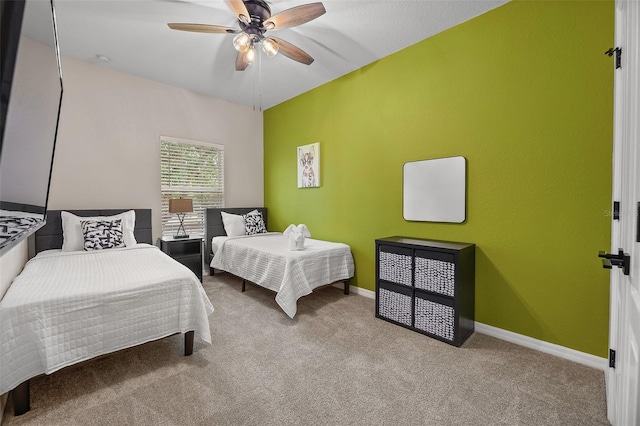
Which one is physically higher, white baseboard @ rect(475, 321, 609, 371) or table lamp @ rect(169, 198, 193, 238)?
table lamp @ rect(169, 198, 193, 238)

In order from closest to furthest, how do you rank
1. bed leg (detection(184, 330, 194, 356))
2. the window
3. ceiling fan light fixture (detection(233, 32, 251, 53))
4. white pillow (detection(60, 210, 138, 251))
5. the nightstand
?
bed leg (detection(184, 330, 194, 356))
ceiling fan light fixture (detection(233, 32, 251, 53))
white pillow (detection(60, 210, 138, 251))
the nightstand
the window

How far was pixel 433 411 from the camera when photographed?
1.61 metres

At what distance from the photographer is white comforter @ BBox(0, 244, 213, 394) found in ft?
4.97

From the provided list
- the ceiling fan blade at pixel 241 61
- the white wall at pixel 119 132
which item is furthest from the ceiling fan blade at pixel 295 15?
the white wall at pixel 119 132

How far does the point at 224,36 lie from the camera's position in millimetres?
2824

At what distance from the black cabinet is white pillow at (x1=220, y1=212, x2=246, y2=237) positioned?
2.31 metres

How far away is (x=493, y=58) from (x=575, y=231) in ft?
5.14

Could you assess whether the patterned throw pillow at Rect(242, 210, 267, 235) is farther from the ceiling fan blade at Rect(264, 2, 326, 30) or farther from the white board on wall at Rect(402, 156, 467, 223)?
the ceiling fan blade at Rect(264, 2, 326, 30)

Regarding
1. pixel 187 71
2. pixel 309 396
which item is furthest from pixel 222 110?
pixel 309 396

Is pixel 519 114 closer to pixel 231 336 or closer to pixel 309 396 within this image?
pixel 309 396

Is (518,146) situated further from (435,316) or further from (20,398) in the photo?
(20,398)

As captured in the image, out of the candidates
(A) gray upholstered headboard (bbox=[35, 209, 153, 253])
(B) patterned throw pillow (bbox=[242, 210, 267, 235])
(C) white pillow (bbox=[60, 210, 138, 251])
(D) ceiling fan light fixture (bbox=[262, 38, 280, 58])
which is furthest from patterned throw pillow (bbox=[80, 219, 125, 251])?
(D) ceiling fan light fixture (bbox=[262, 38, 280, 58])

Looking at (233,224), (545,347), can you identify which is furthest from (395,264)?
(233,224)

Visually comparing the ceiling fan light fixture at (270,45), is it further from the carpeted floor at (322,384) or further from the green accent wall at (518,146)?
the carpeted floor at (322,384)
